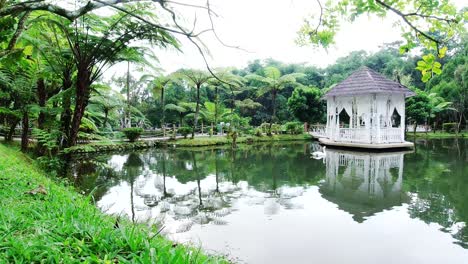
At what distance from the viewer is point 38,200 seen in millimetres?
2627

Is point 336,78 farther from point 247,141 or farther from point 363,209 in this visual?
point 363,209

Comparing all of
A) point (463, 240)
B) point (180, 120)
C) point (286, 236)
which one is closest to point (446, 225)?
point (463, 240)

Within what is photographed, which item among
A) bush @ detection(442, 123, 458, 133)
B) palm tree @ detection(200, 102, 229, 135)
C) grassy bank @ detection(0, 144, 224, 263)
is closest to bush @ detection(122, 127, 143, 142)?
palm tree @ detection(200, 102, 229, 135)

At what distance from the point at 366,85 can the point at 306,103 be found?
6.35 m

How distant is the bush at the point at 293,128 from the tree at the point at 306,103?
57 centimetres

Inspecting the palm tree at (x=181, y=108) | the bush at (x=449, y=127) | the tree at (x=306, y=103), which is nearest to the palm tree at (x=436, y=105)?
the bush at (x=449, y=127)

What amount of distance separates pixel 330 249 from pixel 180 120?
17.4 meters

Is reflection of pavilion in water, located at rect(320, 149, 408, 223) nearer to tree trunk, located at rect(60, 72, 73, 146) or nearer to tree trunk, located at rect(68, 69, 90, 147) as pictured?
tree trunk, located at rect(68, 69, 90, 147)

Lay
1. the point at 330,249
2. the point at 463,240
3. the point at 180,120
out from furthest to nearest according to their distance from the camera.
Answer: the point at 180,120, the point at 463,240, the point at 330,249

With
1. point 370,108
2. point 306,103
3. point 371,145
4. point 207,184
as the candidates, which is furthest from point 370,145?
point 207,184

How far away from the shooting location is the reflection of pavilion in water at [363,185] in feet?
17.1

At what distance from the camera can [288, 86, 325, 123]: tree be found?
19.7 metres

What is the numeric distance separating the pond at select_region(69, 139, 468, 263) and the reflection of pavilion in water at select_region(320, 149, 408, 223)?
0.07ft

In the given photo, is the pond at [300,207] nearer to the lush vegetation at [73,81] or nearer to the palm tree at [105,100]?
the lush vegetation at [73,81]
